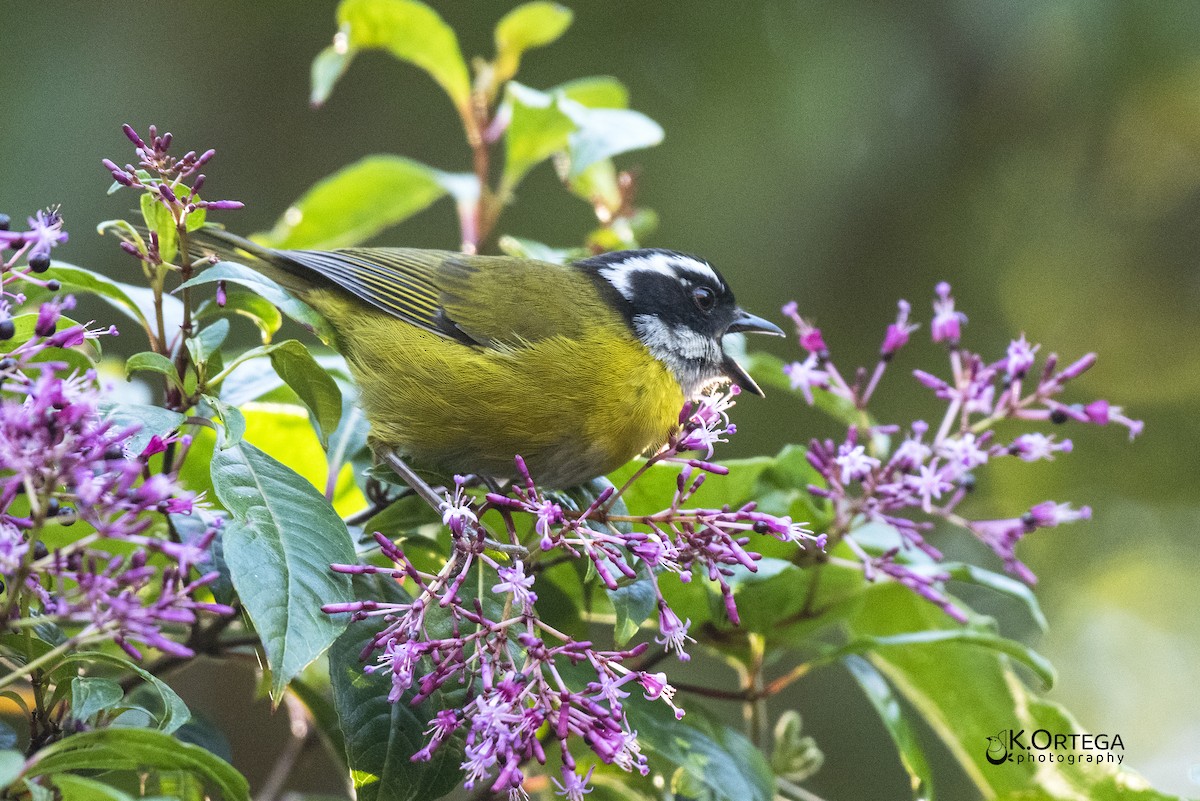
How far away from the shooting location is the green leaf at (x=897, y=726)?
253 centimetres

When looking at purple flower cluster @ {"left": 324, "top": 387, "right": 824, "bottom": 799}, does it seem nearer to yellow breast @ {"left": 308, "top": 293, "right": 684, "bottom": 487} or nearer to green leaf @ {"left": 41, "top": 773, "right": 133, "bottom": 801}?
green leaf @ {"left": 41, "top": 773, "right": 133, "bottom": 801}

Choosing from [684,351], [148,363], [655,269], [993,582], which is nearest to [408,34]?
[655,269]

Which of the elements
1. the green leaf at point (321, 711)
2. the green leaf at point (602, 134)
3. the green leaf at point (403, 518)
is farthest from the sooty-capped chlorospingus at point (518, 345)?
the green leaf at point (321, 711)

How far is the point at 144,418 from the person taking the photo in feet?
6.04

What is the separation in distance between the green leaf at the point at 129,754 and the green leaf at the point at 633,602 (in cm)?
70

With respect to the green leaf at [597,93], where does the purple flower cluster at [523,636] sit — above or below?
below

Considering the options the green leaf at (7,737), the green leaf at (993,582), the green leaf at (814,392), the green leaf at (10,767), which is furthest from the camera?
the green leaf at (814,392)

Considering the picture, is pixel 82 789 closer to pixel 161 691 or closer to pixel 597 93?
pixel 161 691

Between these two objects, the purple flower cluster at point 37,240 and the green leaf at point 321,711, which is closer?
the purple flower cluster at point 37,240

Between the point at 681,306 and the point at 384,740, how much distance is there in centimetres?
181

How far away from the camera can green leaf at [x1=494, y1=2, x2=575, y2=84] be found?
12.1 feet

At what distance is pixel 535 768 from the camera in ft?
9.00

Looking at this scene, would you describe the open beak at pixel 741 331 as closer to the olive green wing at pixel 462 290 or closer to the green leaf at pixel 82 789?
the olive green wing at pixel 462 290

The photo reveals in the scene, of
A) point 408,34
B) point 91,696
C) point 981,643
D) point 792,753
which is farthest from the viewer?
point 408,34
